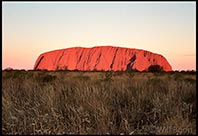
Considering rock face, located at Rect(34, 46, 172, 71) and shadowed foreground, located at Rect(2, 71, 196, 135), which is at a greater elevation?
shadowed foreground, located at Rect(2, 71, 196, 135)

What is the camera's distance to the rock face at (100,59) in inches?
4397

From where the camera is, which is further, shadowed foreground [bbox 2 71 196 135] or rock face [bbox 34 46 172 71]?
rock face [bbox 34 46 172 71]

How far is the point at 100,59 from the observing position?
114 m

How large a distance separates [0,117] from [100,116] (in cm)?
185

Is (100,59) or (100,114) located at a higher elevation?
(100,114)

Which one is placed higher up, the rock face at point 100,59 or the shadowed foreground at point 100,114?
the shadowed foreground at point 100,114

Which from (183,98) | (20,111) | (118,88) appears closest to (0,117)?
(20,111)

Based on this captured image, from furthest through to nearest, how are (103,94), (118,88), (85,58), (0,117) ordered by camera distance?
(85,58) < (118,88) < (103,94) < (0,117)

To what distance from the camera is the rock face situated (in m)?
112

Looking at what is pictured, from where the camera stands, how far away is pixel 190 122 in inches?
191

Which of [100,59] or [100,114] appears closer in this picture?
[100,114]

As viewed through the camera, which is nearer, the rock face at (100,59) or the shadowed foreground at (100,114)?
the shadowed foreground at (100,114)

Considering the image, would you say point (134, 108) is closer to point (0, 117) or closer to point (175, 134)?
point (175, 134)

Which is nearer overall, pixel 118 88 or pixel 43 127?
pixel 43 127
